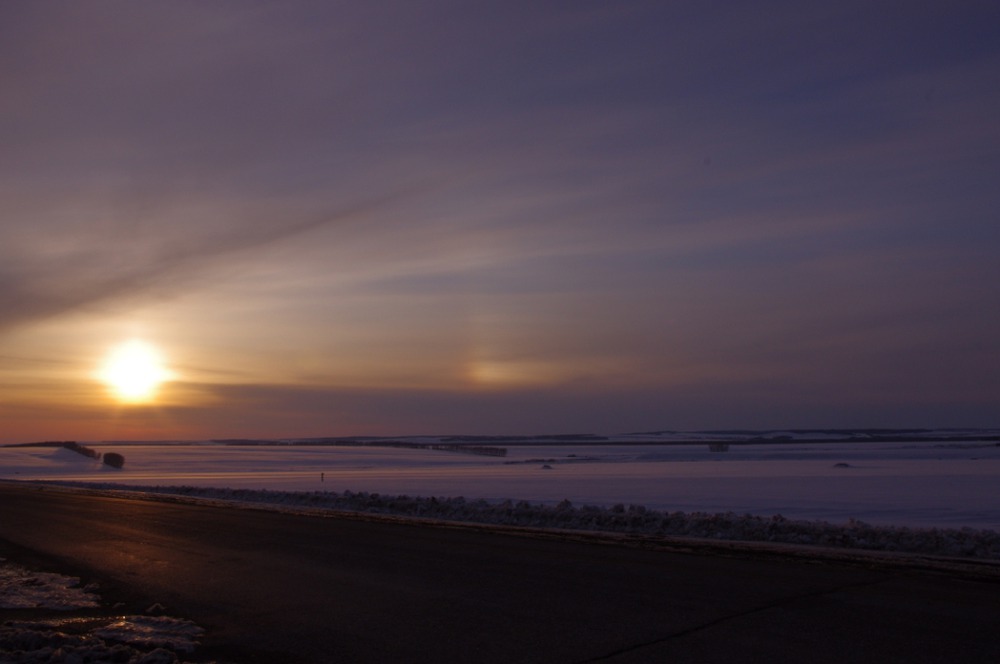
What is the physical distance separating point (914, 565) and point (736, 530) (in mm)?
5668

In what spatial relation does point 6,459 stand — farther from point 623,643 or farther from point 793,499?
point 623,643

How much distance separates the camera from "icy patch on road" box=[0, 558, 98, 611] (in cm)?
1080

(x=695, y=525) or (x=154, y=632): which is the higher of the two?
(x=695, y=525)

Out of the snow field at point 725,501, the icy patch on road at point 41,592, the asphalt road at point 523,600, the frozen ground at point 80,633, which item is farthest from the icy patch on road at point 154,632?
the snow field at point 725,501

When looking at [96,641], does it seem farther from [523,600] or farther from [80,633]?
[523,600]

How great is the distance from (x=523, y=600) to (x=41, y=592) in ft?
21.5

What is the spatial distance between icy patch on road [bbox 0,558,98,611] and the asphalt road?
0.45 meters

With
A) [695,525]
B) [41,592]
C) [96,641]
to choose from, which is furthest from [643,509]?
[96,641]

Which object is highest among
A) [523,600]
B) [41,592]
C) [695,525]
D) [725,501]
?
[725,501]

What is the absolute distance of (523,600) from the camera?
10125mm

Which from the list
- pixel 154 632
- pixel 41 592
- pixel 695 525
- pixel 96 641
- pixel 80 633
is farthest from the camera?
pixel 695 525

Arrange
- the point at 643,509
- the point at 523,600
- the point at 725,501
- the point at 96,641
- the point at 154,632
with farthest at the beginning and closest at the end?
the point at 725,501
the point at 643,509
the point at 523,600
the point at 154,632
the point at 96,641

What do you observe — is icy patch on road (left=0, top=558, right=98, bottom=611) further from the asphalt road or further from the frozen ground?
the asphalt road

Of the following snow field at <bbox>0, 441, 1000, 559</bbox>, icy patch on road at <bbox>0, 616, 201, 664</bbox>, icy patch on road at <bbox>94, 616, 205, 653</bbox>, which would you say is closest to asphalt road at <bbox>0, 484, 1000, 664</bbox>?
icy patch on road at <bbox>94, 616, 205, 653</bbox>
